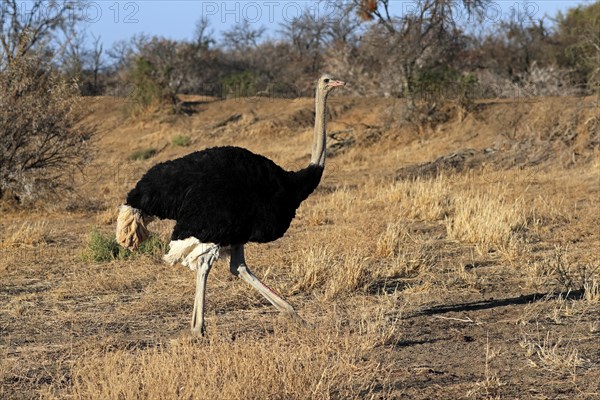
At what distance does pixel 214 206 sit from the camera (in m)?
5.82

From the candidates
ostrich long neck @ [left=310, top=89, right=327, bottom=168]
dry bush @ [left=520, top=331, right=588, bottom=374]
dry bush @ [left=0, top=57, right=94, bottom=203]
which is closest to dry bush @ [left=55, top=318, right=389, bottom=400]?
dry bush @ [left=520, top=331, right=588, bottom=374]

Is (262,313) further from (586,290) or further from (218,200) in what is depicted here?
(586,290)

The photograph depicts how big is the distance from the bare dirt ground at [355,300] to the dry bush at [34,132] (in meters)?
0.41

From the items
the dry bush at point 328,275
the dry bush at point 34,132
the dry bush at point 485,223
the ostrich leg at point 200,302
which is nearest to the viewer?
the ostrich leg at point 200,302

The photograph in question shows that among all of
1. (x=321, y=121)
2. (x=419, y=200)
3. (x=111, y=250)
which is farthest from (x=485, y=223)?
(x=111, y=250)

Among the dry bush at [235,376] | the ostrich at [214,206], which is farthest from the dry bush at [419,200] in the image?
the dry bush at [235,376]

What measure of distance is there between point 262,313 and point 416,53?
16938 millimetres

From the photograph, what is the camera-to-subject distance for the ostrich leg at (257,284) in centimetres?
596

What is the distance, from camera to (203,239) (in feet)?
19.2

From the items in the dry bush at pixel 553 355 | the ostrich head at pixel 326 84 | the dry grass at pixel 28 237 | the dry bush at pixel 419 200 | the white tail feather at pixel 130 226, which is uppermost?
the ostrich head at pixel 326 84

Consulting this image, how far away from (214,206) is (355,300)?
1.79 metres

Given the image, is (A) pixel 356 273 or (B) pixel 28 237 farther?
(B) pixel 28 237

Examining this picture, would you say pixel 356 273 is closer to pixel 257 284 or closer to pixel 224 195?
pixel 257 284

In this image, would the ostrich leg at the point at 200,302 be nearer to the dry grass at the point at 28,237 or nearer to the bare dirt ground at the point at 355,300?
the bare dirt ground at the point at 355,300
